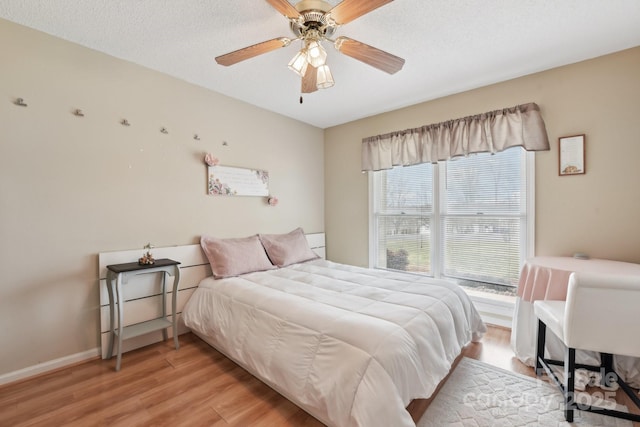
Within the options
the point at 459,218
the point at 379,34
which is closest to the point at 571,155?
the point at 459,218

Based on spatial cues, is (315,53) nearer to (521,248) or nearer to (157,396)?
(157,396)

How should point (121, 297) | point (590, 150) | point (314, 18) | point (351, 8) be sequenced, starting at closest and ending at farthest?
point (351, 8) < point (314, 18) < point (121, 297) < point (590, 150)

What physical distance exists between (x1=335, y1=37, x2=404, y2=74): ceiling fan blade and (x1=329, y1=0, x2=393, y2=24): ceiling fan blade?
114 mm

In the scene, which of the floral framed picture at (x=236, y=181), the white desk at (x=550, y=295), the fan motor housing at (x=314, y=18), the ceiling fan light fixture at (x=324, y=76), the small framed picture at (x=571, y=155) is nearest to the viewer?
the fan motor housing at (x=314, y=18)

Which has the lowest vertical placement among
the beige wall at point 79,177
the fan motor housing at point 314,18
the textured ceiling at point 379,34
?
the beige wall at point 79,177

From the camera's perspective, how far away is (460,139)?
9.75 ft

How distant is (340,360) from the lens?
1412 millimetres

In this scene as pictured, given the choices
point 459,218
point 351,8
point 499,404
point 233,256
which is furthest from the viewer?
point 459,218

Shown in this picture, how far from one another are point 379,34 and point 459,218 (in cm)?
214

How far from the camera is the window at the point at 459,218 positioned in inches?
110

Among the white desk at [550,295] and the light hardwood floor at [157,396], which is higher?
the white desk at [550,295]

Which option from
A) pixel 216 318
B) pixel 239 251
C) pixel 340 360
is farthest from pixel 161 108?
pixel 340 360

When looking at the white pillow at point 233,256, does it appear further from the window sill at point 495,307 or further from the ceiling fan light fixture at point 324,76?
the window sill at point 495,307

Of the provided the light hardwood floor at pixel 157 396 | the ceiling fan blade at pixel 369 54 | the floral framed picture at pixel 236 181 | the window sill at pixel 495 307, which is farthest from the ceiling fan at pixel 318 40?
the window sill at pixel 495 307
